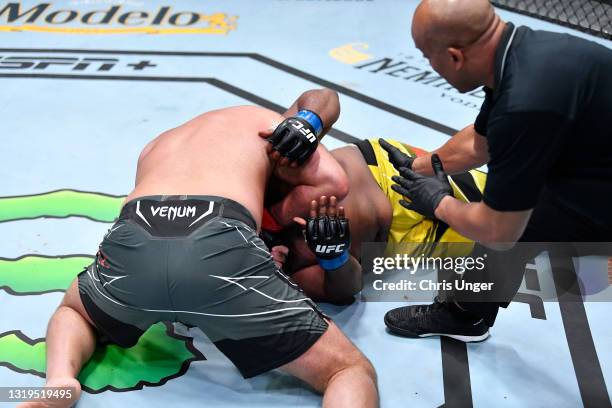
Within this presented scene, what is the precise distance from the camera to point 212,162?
2.32m

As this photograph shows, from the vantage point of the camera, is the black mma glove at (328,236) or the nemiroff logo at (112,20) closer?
the black mma glove at (328,236)

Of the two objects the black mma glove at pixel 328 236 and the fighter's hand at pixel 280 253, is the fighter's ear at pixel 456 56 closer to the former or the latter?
the black mma glove at pixel 328 236

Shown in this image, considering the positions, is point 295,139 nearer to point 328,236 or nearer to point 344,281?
point 328,236

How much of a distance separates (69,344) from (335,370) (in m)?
0.83

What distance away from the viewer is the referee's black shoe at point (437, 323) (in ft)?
8.16

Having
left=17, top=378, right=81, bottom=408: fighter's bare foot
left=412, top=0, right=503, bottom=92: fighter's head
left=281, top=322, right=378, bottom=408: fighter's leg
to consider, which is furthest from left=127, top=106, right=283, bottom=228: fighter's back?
left=412, top=0, right=503, bottom=92: fighter's head

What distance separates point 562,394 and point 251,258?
1.07 meters

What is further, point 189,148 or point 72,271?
point 72,271

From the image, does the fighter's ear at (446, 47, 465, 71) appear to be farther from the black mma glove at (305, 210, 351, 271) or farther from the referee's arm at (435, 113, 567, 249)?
the black mma glove at (305, 210, 351, 271)

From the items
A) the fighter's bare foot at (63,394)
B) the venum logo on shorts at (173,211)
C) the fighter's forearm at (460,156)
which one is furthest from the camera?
the fighter's forearm at (460,156)

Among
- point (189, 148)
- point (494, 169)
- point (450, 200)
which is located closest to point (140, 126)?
point (189, 148)

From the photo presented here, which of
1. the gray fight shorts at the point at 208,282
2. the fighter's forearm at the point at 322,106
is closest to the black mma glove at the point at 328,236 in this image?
the gray fight shorts at the point at 208,282

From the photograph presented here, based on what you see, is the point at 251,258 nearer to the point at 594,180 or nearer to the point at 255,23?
the point at 594,180

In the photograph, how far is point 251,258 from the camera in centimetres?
219
